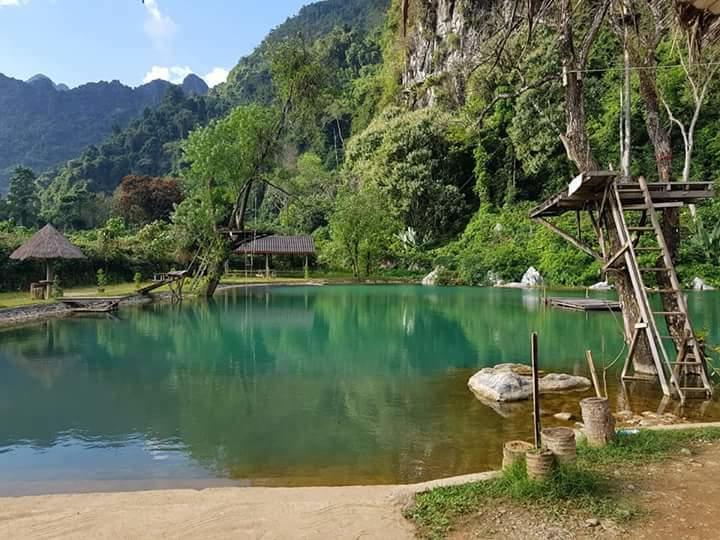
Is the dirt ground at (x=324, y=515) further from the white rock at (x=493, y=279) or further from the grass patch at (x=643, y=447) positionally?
the white rock at (x=493, y=279)

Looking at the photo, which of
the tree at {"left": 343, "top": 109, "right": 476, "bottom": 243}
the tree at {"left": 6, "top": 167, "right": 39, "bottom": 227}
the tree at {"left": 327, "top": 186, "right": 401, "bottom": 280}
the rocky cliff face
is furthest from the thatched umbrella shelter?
the rocky cliff face

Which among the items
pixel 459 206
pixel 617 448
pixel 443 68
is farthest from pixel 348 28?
pixel 617 448

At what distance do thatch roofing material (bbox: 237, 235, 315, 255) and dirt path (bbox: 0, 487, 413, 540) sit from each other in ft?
101

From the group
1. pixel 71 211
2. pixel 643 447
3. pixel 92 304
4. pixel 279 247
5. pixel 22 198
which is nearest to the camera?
pixel 643 447

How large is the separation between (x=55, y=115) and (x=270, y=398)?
4709 inches

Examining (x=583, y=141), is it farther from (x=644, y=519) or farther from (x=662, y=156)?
(x=644, y=519)

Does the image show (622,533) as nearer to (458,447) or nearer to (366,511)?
(366,511)

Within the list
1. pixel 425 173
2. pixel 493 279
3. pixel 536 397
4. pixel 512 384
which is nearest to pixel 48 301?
pixel 512 384

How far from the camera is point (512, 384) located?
7.88 metres

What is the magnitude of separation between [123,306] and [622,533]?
21.2 meters

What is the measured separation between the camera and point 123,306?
70.8 ft

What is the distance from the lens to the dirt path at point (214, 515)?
3621mm

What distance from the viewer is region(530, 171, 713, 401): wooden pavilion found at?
7.57m

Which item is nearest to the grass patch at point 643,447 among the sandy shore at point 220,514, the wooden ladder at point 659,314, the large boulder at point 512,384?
the sandy shore at point 220,514
